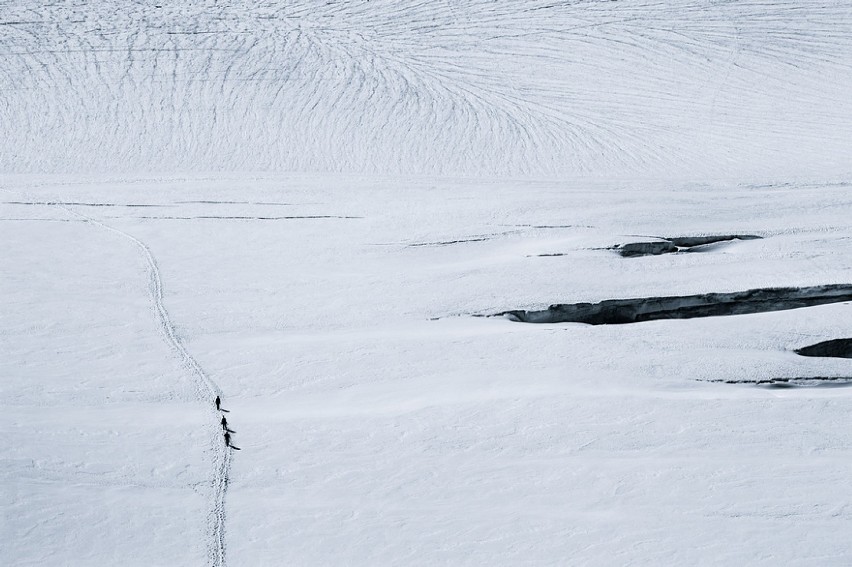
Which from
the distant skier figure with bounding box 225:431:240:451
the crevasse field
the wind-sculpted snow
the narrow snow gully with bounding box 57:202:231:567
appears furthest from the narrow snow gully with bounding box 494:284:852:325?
the wind-sculpted snow

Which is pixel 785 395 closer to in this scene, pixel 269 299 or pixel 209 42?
pixel 269 299

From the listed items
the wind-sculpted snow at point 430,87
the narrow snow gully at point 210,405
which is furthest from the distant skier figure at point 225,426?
the wind-sculpted snow at point 430,87

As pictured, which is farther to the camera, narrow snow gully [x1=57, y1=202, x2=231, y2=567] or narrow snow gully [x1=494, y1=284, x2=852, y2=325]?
narrow snow gully [x1=494, y1=284, x2=852, y2=325]

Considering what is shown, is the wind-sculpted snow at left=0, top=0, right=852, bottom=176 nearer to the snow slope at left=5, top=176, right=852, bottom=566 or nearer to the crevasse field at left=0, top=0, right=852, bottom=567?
the crevasse field at left=0, top=0, right=852, bottom=567

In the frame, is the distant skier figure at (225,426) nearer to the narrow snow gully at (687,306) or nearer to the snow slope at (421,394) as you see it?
the snow slope at (421,394)

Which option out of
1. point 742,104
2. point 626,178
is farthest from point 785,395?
point 742,104

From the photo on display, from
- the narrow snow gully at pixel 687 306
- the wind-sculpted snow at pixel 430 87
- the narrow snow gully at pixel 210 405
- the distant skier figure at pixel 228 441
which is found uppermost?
the wind-sculpted snow at pixel 430 87
